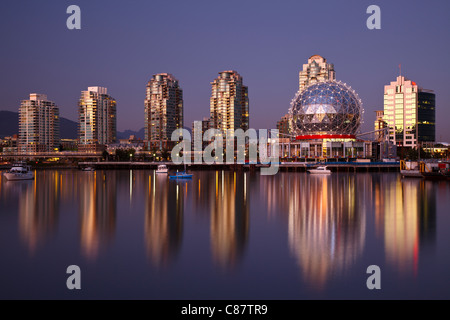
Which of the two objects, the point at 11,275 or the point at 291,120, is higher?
the point at 291,120

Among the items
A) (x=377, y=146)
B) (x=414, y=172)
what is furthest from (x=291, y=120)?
(x=414, y=172)

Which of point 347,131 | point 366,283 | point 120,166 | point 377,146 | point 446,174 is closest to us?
point 366,283

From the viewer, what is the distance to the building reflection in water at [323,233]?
1647 cm

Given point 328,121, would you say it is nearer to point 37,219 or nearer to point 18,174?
point 18,174

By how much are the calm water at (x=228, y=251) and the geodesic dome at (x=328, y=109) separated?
230 feet

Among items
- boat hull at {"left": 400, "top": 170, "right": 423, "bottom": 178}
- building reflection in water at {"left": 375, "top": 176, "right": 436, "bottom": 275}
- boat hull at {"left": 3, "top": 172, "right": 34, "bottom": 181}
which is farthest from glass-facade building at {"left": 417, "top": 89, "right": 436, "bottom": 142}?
boat hull at {"left": 3, "top": 172, "right": 34, "bottom": 181}

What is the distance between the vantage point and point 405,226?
24641mm

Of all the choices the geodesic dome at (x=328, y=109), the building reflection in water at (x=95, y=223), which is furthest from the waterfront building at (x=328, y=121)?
the building reflection in water at (x=95, y=223)

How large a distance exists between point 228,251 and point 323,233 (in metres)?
6.12

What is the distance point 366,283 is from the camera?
48.2ft

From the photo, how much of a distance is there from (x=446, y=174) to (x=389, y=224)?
45.5 m

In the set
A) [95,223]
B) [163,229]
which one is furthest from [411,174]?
[95,223]

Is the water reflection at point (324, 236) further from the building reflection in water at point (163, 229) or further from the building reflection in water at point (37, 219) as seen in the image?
the building reflection in water at point (37, 219)
